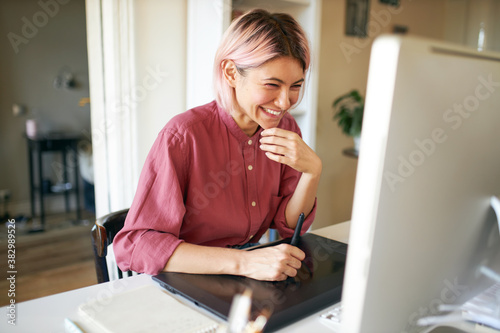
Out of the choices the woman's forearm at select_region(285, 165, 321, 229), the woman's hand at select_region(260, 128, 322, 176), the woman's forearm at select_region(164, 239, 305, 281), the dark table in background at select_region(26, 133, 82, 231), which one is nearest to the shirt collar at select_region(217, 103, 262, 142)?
the woman's hand at select_region(260, 128, 322, 176)

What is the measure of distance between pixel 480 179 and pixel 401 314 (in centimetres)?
22

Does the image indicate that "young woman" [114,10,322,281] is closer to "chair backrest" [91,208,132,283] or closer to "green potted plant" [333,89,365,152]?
"chair backrest" [91,208,132,283]

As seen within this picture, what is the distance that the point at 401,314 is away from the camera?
52 centimetres

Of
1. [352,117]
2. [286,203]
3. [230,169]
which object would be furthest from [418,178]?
[352,117]

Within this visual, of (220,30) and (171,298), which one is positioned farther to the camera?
(220,30)

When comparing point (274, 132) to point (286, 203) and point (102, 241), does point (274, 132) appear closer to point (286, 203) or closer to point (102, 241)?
point (286, 203)

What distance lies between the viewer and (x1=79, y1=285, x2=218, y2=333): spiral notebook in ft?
2.12

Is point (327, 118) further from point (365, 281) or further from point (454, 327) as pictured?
point (365, 281)

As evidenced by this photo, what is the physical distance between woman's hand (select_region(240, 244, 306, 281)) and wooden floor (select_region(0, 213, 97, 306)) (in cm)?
197

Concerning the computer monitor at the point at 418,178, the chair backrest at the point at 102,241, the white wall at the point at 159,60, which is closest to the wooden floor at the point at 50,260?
the white wall at the point at 159,60

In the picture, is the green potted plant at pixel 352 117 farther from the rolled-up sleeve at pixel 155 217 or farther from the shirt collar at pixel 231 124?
the rolled-up sleeve at pixel 155 217

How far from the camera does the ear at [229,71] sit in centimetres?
111

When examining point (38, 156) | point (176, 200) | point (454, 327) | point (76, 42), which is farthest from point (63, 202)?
point (454, 327)

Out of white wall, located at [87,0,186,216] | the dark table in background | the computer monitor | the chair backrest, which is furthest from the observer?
the dark table in background
